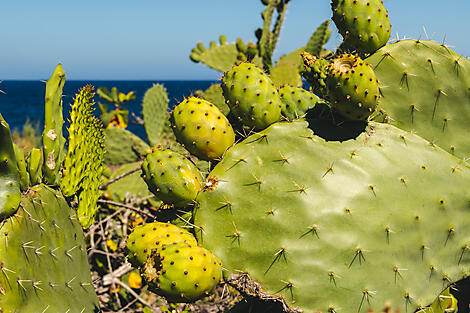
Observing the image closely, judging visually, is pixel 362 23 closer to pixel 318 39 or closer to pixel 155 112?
pixel 318 39

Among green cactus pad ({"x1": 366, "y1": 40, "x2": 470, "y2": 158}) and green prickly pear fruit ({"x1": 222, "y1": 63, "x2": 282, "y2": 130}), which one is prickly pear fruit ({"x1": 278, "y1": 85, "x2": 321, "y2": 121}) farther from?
green cactus pad ({"x1": 366, "y1": 40, "x2": 470, "y2": 158})

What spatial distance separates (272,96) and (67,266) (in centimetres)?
85

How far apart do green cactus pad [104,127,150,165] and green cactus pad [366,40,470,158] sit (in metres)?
2.30

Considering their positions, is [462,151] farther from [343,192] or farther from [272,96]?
[272,96]

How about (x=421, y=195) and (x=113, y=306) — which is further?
(x=113, y=306)

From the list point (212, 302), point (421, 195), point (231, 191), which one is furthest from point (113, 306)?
point (421, 195)

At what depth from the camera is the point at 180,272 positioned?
108cm

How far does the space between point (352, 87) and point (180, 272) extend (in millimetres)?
675

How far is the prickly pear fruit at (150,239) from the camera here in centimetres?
118

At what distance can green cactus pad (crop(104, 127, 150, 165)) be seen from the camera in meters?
3.49

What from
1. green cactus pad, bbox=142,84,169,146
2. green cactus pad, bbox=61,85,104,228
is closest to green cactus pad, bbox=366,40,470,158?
green cactus pad, bbox=61,85,104,228

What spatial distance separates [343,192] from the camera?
1315 millimetres

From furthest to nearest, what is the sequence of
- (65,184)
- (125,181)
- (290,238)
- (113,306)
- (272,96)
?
(125,181)
(113,306)
(65,184)
(272,96)
(290,238)

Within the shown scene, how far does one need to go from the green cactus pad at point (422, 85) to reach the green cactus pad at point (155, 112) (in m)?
2.19
